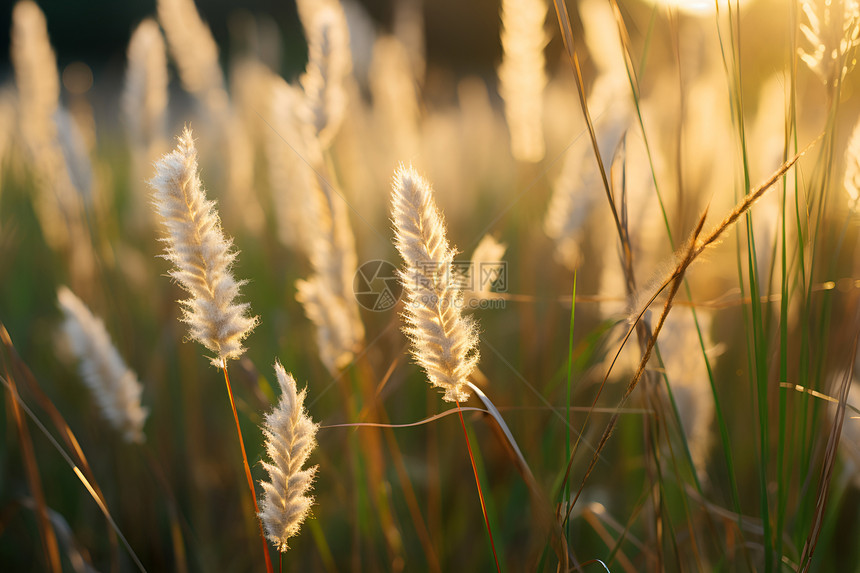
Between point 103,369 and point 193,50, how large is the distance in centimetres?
110

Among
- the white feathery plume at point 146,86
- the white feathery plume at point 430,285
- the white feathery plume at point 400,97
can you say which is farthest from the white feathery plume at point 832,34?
the white feathery plume at point 146,86

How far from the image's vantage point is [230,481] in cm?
125

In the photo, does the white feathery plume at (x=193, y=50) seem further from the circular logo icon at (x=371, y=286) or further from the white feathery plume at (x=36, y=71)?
the circular logo icon at (x=371, y=286)

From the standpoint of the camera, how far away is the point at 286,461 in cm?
51

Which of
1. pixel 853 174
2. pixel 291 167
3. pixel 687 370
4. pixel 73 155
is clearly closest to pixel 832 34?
pixel 853 174

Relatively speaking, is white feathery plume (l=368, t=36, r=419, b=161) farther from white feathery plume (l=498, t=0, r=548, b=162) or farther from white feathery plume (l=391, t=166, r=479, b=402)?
white feathery plume (l=391, t=166, r=479, b=402)

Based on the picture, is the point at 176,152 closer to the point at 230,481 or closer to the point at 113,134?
the point at 230,481

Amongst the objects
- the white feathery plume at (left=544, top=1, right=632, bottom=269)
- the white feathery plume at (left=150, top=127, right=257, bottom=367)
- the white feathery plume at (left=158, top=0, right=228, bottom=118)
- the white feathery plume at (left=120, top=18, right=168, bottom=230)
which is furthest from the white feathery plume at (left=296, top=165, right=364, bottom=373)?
the white feathery plume at (left=158, top=0, right=228, bottom=118)

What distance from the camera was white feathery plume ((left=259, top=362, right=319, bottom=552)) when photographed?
1.65ft

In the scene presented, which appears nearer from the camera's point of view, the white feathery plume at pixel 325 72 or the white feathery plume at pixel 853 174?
the white feathery plume at pixel 853 174

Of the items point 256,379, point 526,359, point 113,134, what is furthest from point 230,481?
point 113,134

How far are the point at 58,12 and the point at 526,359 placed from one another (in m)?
11.5

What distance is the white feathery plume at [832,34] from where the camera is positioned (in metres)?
0.59

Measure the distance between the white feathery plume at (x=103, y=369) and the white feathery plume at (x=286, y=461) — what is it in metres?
0.35
